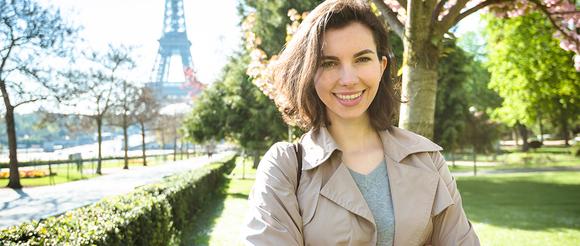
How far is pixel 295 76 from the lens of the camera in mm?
1943

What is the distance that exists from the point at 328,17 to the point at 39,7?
7.63 m

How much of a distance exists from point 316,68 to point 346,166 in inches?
16.0

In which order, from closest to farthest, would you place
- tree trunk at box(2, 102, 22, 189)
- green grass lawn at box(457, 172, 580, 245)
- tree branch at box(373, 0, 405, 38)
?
tree branch at box(373, 0, 405, 38), green grass lawn at box(457, 172, 580, 245), tree trunk at box(2, 102, 22, 189)

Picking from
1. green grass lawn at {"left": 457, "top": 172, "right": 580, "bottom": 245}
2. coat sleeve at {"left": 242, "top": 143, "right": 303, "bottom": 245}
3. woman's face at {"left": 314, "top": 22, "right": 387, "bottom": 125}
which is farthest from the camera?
green grass lawn at {"left": 457, "top": 172, "right": 580, "bottom": 245}

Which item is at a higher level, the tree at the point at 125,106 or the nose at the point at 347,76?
the tree at the point at 125,106

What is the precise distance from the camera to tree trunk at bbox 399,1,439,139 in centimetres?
389

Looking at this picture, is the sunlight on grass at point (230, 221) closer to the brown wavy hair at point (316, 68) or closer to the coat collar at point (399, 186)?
the brown wavy hair at point (316, 68)

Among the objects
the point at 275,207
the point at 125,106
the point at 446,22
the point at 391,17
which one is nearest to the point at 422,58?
the point at 446,22

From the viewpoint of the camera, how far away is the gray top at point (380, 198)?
1.73 meters

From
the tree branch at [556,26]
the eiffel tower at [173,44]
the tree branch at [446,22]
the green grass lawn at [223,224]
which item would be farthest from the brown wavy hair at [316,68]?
the eiffel tower at [173,44]

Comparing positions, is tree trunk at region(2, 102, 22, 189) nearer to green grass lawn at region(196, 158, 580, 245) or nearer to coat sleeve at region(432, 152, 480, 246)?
green grass lawn at region(196, 158, 580, 245)

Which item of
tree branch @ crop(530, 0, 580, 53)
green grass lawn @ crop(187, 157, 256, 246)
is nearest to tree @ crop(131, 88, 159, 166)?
green grass lawn @ crop(187, 157, 256, 246)

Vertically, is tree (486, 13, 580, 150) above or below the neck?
above

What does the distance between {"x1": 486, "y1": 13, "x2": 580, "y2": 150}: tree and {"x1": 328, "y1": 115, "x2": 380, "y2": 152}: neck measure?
1508cm
